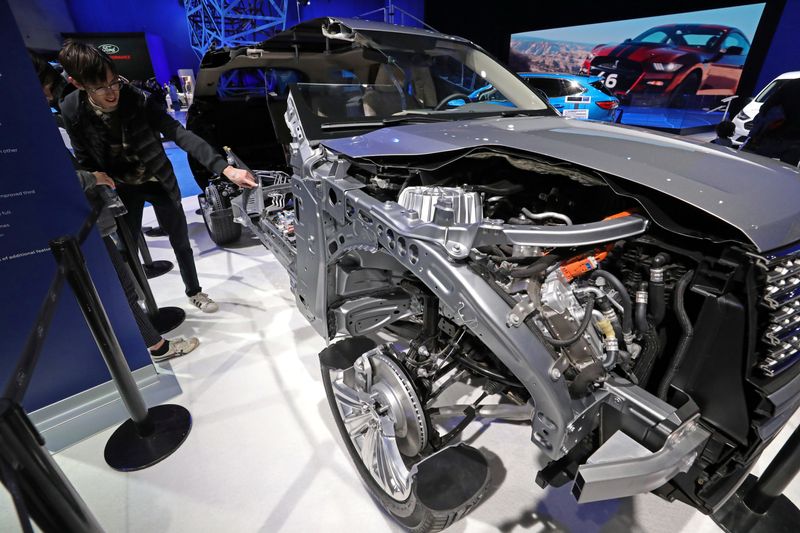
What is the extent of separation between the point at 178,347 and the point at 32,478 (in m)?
2.05

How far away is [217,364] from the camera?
262cm

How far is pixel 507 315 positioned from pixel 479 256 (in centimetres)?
21

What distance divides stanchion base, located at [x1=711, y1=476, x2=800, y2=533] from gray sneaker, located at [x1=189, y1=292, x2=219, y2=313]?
3.28 m

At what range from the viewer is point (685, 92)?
21.7 ft

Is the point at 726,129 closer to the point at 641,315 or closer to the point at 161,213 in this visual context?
the point at 641,315

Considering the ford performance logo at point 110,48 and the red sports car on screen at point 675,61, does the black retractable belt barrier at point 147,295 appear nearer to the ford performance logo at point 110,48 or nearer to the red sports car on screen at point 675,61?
the red sports car on screen at point 675,61

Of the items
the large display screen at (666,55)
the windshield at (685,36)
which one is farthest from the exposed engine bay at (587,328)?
the windshield at (685,36)

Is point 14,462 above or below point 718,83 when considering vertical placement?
below

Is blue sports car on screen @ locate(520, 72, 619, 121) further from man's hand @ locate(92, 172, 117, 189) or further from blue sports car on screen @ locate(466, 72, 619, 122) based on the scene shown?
man's hand @ locate(92, 172, 117, 189)

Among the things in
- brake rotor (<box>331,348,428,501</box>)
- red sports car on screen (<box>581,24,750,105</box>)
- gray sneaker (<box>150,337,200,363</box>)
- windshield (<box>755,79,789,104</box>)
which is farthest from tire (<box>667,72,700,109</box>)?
gray sneaker (<box>150,337,200,363</box>)

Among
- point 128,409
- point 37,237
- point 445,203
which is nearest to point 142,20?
point 37,237

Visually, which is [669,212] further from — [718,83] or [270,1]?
[270,1]

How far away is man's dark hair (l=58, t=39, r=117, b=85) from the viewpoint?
2.00 metres

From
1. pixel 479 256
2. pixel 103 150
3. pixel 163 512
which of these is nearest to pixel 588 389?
pixel 479 256
